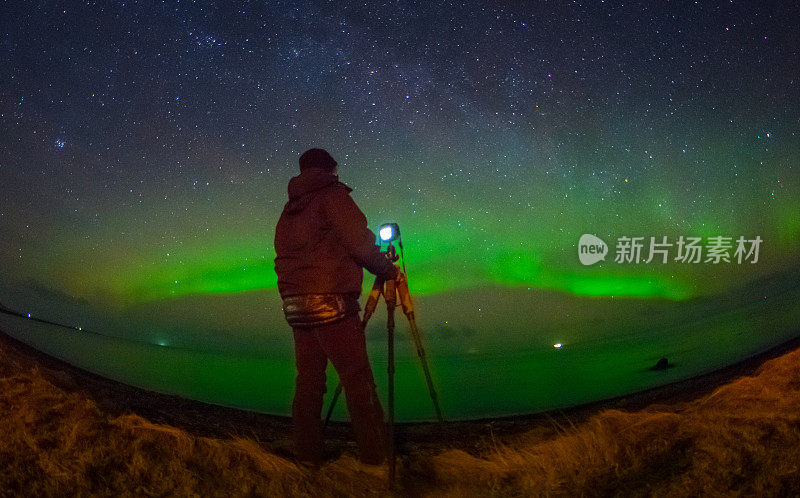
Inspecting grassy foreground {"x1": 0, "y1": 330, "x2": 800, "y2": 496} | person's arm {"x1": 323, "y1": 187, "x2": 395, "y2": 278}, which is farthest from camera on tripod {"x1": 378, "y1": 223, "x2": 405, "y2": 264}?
grassy foreground {"x1": 0, "y1": 330, "x2": 800, "y2": 496}

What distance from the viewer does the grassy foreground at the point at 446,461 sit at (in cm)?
236

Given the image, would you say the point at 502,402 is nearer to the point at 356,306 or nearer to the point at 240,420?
the point at 240,420

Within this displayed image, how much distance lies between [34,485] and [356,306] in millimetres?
2012

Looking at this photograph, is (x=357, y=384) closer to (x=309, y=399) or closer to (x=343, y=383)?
(x=343, y=383)

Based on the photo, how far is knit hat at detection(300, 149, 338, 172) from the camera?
3.19 metres

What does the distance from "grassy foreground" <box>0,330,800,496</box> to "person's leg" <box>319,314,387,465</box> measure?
0.18 m

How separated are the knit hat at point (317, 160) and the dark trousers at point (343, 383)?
107 centimetres

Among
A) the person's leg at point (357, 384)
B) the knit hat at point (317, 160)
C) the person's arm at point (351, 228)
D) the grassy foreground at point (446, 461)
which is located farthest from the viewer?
the knit hat at point (317, 160)

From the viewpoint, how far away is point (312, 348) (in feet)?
10.6

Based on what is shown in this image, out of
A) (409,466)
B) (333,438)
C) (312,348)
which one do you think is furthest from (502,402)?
(312,348)

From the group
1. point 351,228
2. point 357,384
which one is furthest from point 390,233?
point 357,384

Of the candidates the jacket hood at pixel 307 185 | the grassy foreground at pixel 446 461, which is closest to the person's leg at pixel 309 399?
the grassy foreground at pixel 446 461

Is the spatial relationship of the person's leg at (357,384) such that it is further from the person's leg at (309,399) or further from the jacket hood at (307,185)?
the jacket hood at (307,185)

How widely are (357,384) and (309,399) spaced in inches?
15.9
